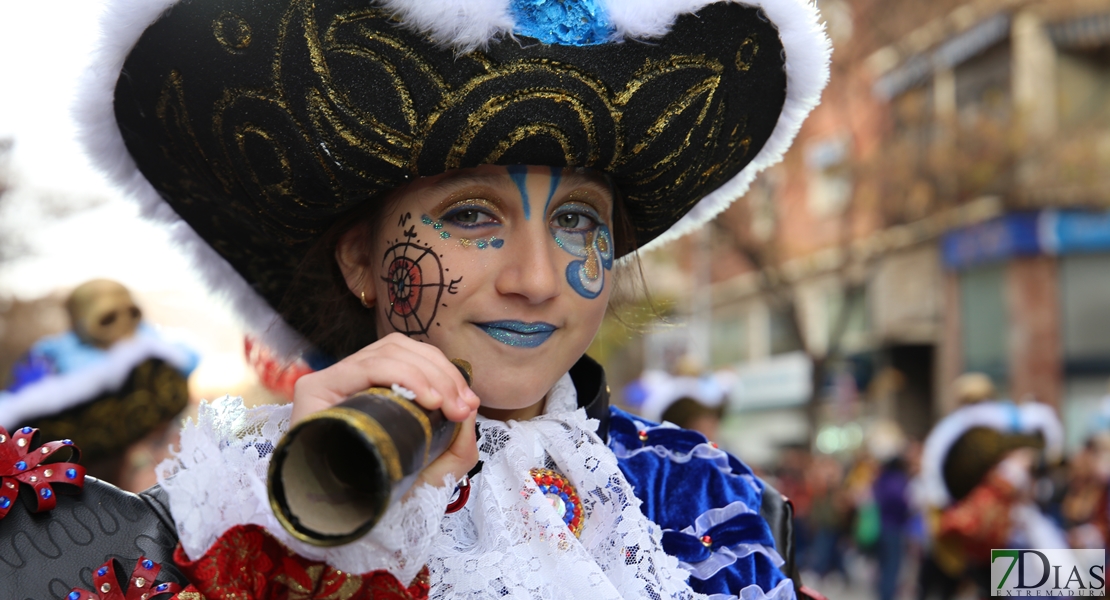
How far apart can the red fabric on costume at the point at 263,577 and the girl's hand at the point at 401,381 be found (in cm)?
16

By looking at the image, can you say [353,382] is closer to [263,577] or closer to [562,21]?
[263,577]

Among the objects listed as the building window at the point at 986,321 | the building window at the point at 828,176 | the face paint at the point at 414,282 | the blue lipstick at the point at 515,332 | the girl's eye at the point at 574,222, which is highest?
the building window at the point at 828,176

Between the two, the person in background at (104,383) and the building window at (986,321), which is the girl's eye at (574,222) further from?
the building window at (986,321)

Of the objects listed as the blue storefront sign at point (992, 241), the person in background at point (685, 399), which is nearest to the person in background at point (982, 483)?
the person in background at point (685, 399)

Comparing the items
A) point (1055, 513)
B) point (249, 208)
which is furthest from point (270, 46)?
point (1055, 513)

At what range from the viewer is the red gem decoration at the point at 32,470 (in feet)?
4.78

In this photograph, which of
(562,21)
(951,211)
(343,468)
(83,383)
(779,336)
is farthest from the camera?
(779,336)

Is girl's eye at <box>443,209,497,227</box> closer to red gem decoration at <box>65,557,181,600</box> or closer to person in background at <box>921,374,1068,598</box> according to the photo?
red gem decoration at <box>65,557,181,600</box>

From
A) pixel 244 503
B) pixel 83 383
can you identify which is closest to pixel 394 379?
pixel 244 503

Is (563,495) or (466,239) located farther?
(563,495)

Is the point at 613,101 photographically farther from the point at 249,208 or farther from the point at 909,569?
the point at 909,569

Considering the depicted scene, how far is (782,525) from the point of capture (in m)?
2.05

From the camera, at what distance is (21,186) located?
27.6 ft

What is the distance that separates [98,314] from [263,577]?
315cm
